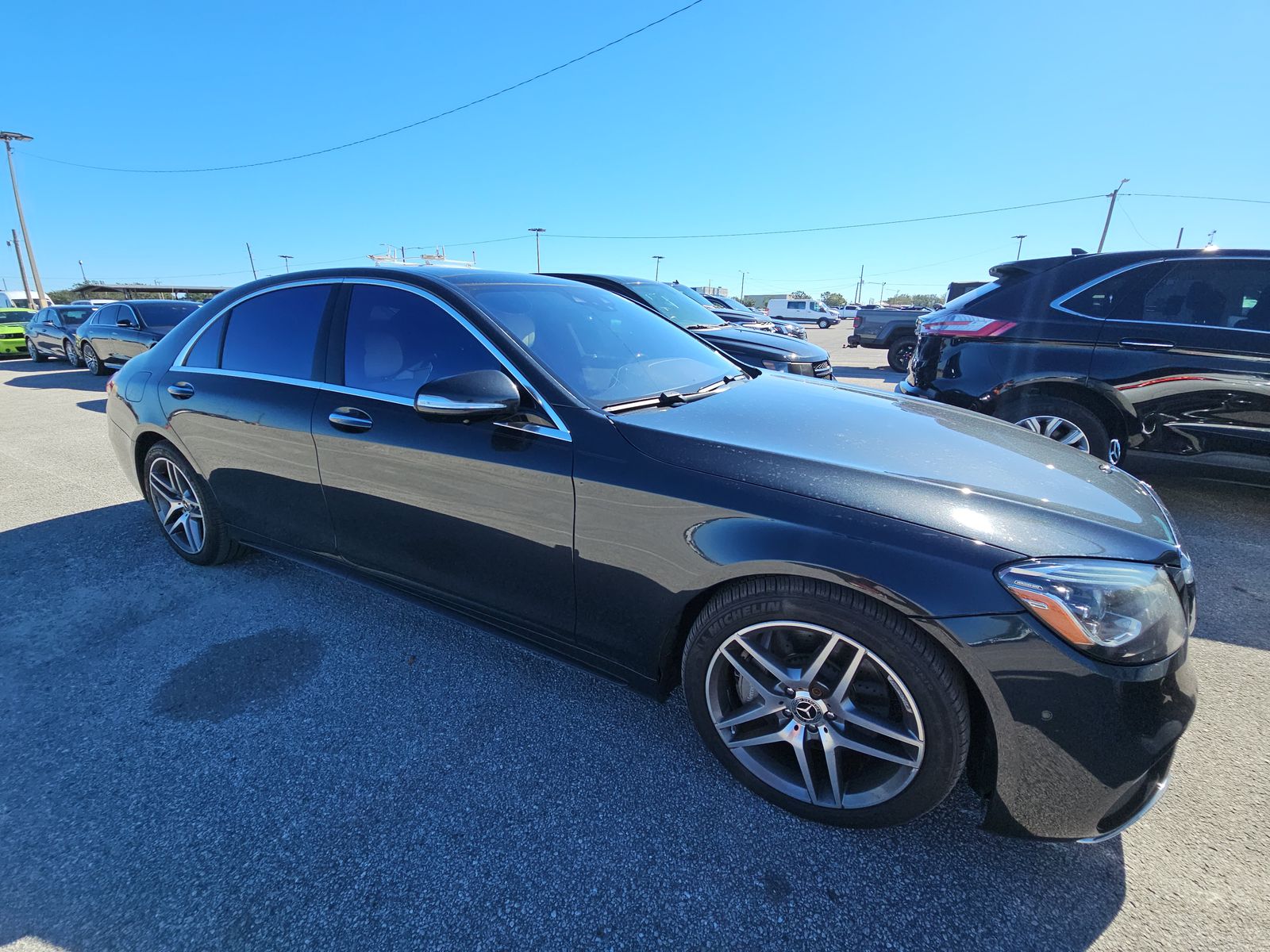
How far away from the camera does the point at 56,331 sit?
1413cm

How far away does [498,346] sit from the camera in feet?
7.10

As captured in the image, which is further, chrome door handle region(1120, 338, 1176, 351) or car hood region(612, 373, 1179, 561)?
chrome door handle region(1120, 338, 1176, 351)

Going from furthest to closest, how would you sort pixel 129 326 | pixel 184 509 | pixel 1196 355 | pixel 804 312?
pixel 804 312 → pixel 129 326 → pixel 1196 355 → pixel 184 509

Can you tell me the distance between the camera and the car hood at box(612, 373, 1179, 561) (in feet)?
5.03

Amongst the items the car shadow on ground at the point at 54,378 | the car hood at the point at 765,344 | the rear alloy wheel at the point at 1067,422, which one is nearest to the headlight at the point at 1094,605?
the rear alloy wheel at the point at 1067,422

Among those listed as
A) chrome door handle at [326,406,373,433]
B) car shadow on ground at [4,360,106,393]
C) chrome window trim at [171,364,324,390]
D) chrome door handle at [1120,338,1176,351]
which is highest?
chrome door handle at [1120,338,1176,351]

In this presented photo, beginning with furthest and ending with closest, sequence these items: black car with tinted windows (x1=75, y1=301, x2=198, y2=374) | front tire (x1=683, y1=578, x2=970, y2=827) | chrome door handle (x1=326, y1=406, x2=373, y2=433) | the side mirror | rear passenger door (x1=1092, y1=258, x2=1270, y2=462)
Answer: black car with tinted windows (x1=75, y1=301, x2=198, y2=374), rear passenger door (x1=1092, y1=258, x2=1270, y2=462), chrome door handle (x1=326, y1=406, x2=373, y2=433), the side mirror, front tire (x1=683, y1=578, x2=970, y2=827)

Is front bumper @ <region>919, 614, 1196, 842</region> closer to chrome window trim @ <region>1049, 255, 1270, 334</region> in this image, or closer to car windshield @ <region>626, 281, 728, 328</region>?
chrome window trim @ <region>1049, 255, 1270, 334</region>

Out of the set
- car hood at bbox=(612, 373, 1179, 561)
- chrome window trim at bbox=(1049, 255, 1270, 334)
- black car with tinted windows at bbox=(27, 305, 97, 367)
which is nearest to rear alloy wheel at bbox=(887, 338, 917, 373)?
chrome window trim at bbox=(1049, 255, 1270, 334)

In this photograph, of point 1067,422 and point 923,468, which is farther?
point 1067,422

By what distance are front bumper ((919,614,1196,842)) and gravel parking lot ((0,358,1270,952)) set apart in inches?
11.0

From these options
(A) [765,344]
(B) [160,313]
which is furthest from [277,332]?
(B) [160,313]

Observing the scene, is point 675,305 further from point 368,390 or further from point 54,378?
point 54,378

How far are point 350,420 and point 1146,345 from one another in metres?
4.91
